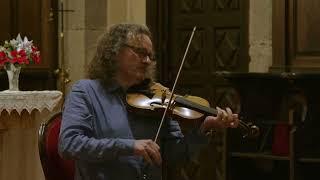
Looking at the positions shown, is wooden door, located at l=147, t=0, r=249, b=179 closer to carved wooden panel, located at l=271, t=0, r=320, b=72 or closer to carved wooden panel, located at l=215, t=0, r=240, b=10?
carved wooden panel, located at l=215, t=0, r=240, b=10

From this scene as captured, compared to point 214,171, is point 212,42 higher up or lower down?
higher up

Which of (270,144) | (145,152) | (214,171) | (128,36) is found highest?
(128,36)

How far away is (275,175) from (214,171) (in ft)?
4.71

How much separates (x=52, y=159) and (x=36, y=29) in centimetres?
417

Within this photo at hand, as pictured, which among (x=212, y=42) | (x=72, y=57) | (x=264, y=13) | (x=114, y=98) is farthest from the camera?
(x=72, y=57)

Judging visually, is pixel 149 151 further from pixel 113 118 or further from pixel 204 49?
pixel 204 49

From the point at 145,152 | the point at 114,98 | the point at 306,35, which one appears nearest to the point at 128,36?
the point at 114,98

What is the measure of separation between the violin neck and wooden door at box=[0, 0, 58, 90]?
4.14m

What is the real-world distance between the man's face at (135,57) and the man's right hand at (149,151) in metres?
0.45

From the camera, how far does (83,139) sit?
259cm

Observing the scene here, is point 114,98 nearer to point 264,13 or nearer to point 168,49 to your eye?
point 264,13

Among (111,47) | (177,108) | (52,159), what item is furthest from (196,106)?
(52,159)

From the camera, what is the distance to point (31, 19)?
22.7 ft

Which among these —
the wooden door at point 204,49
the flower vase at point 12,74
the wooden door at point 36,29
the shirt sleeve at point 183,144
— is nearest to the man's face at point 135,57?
the shirt sleeve at point 183,144
